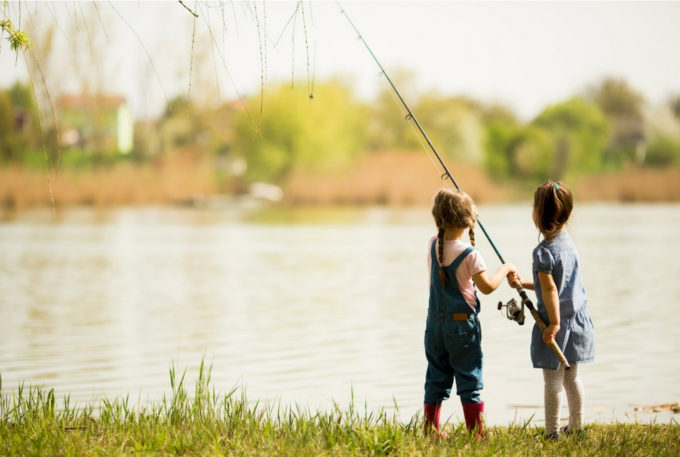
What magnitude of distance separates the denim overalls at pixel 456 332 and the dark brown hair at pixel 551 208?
0.35 metres

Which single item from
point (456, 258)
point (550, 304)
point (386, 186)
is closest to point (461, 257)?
point (456, 258)

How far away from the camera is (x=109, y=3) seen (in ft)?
15.1

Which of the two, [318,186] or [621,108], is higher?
[621,108]

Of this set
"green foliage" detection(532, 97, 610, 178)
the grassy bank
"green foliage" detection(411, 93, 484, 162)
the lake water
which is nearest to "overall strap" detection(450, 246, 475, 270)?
the lake water

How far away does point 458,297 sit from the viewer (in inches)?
170

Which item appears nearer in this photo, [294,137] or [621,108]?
[294,137]

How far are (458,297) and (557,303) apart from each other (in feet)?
1.41

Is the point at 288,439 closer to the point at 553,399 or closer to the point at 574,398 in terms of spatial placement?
the point at 553,399

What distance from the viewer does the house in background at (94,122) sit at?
49.4 metres

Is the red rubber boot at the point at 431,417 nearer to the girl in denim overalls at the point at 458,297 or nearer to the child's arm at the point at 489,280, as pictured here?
the girl in denim overalls at the point at 458,297

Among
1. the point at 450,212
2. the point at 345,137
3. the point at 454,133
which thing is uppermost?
the point at 454,133

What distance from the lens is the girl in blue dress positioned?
4.29 metres

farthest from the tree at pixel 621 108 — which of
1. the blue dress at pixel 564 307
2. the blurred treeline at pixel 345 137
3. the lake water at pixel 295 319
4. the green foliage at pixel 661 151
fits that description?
the blue dress at pixel 564 307

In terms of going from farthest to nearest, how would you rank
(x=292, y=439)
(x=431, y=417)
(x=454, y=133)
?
(x=454, y=133) → (x=431, y=417) → (x=292, y=439)
